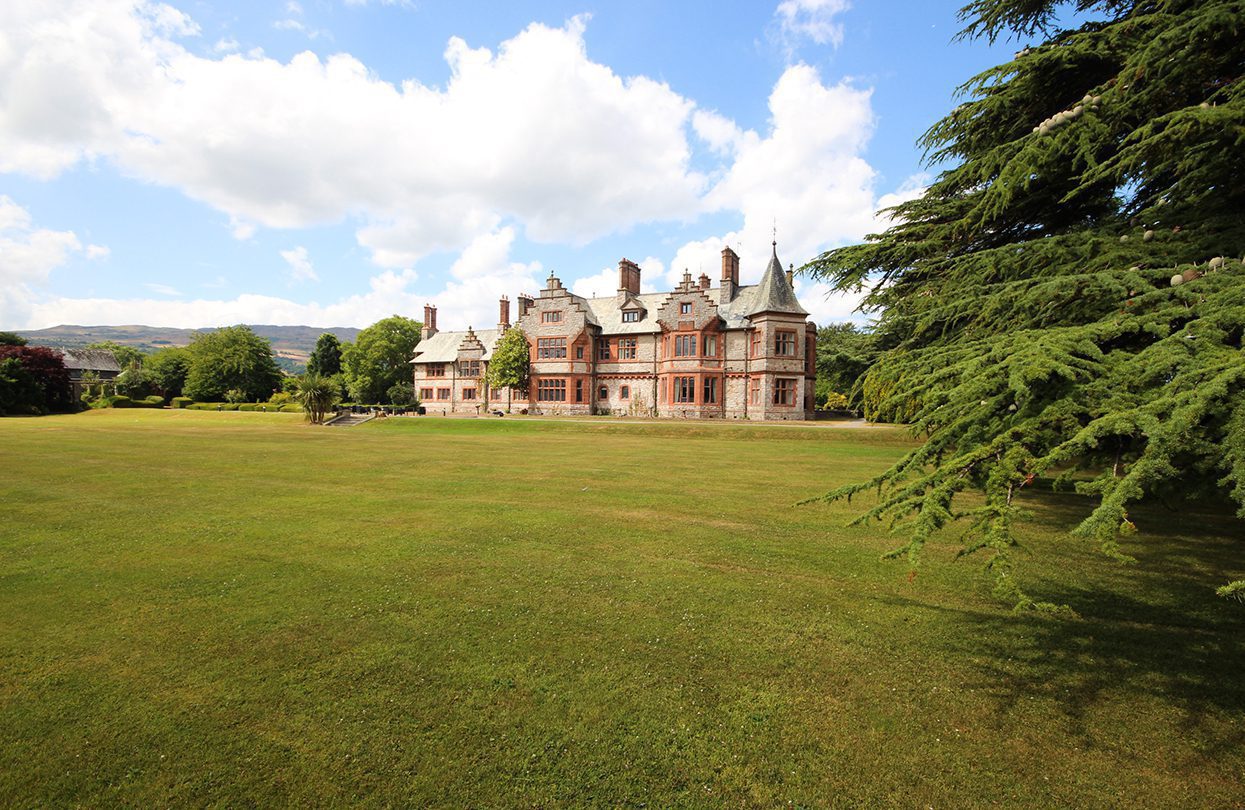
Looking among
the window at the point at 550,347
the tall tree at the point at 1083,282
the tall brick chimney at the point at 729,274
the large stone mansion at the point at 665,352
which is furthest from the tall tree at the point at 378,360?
the tall tree at the point at 1083,282

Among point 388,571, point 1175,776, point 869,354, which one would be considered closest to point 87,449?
point 388,571

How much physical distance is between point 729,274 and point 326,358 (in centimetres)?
6786

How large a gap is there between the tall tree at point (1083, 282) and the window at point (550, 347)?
4450 centimetres

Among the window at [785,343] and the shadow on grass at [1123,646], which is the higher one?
the window at [785,343]

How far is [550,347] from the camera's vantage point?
55.0 m

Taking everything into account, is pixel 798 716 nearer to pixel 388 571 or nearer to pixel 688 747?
pixel 688 747

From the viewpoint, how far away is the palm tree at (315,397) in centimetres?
4400

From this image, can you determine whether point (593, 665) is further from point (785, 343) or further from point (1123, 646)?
point (785, 343)

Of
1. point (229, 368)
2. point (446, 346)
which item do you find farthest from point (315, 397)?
point (229, 368)

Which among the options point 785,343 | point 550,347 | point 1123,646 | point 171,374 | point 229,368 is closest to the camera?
point 1123,646

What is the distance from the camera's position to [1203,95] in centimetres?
726

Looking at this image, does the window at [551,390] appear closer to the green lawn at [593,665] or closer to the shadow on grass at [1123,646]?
the green lawn at [593,665]

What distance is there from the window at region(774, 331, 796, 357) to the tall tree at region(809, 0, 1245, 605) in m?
33.9

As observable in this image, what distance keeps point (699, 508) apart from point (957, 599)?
6141 mm
